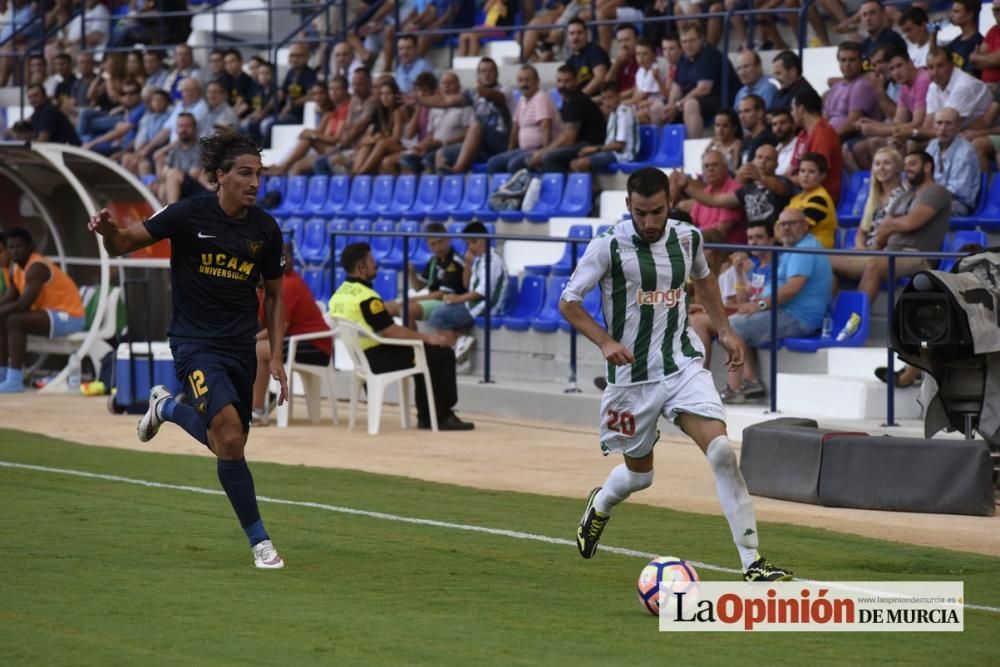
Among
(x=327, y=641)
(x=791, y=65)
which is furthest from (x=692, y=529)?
(x=791, y=65)

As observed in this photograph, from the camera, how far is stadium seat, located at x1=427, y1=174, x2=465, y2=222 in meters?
21.2

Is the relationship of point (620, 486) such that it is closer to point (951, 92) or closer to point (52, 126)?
point (951, 92)

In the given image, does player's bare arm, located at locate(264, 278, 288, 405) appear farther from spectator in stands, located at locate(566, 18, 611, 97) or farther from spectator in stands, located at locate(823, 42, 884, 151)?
spectator in stands, located at locate(566, 18, 611, 97)

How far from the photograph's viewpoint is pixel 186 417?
9109 millimetres

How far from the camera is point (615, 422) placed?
335 inches

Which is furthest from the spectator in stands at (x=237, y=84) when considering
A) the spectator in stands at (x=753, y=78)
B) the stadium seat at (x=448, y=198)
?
the spectator in stands at (x=753, y=78)

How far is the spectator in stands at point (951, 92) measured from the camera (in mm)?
15898

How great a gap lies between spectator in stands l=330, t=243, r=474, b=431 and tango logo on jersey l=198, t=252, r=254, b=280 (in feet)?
22.1

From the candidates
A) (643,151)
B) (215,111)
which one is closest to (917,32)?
(643,151)

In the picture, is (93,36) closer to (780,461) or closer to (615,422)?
(780,461)

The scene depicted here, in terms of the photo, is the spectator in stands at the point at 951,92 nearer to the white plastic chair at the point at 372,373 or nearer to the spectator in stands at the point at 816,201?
the spectator in stands at the point at 816,201

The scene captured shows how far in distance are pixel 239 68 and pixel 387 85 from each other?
4.54m

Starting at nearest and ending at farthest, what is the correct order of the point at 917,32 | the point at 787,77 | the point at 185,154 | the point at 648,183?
the point at 648,183, the point at 917,32, the point at 787,77, the point at 185,154

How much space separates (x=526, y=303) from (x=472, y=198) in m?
3.53
